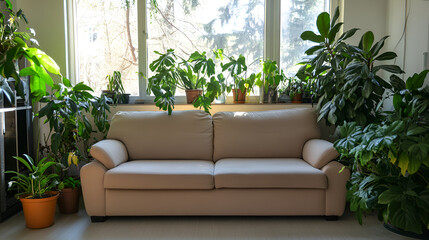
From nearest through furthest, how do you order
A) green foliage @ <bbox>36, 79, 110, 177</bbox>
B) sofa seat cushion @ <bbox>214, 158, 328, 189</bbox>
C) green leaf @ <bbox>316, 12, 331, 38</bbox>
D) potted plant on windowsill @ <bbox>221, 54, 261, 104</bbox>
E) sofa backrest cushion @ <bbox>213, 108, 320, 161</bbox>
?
sofa seat cushion @ <bbox>214, 158, 328, 189</bbox>, green foliage @ <bbox>36, 79, 110, 177</bbox>, green leaf @ <bbox>316, 12, 331, 38</bbox>, sofa backrest cushion @ <bbox>213, 108, 320, 161</bbox>, potted plant on windowsill @ <bbox>221, 54, 261, 104</bbox>

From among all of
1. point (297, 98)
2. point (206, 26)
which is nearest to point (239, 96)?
point (297, 98)

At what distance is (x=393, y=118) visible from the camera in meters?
2.62

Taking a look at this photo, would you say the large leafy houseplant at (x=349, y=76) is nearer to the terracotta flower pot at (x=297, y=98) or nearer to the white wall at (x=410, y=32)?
the white wall at (x=410, y=32)

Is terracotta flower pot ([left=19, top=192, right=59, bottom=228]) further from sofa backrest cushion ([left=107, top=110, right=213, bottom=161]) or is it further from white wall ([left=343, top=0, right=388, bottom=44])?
white wall ([left=343, top=0, right=388, bottom=44])

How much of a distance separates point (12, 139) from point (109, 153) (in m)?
0.89

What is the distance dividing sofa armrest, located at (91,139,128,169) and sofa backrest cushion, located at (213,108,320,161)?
0.85 m

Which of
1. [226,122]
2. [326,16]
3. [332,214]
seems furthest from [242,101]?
[332,214]

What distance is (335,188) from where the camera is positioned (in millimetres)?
2953

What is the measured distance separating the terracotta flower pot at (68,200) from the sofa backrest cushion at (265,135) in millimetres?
1265

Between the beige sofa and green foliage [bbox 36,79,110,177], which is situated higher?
green foliage [bbox 36,79,110,177]

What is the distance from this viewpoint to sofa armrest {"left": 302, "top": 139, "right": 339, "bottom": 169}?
3.00m

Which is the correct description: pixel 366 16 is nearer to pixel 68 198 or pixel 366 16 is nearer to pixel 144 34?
pixel 144 34

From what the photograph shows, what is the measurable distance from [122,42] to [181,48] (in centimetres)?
64

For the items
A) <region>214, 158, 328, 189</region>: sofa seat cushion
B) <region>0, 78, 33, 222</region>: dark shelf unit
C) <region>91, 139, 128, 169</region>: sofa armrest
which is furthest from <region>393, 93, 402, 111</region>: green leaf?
<region>0, 78, 33, 222</region>: dark shelf unit
